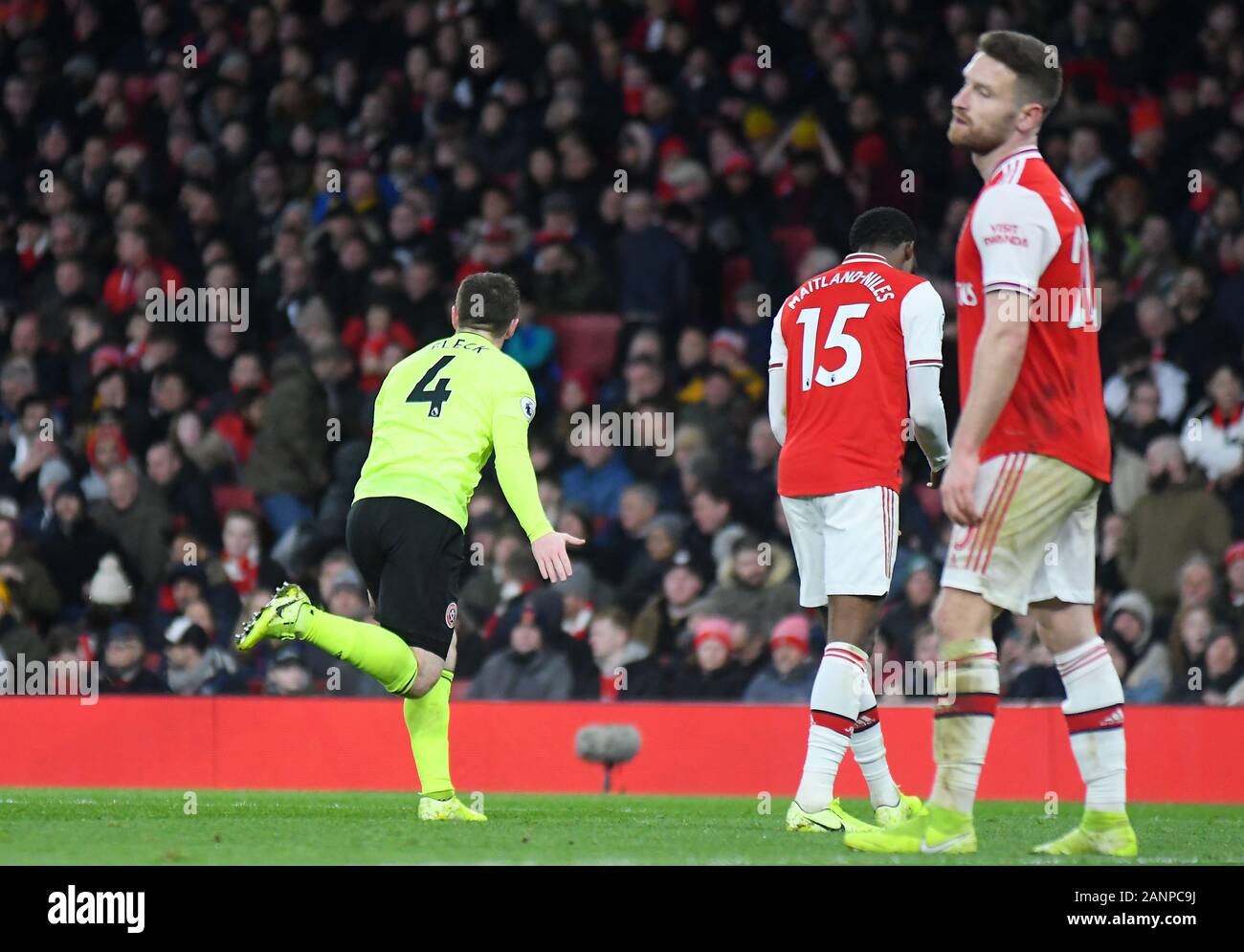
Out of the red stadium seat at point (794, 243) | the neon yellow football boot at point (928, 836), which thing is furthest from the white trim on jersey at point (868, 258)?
the red stadium seat at point (794, 243)

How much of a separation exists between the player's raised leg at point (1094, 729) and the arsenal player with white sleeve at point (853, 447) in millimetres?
1129

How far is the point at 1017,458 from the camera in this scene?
5.33 metres

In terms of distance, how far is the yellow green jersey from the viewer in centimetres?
709

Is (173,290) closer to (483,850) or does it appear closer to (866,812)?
(866,812)

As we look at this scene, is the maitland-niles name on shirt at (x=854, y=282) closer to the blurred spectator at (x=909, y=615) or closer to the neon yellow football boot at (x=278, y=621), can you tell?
the neon yellow football boot at (x=278, y=621)

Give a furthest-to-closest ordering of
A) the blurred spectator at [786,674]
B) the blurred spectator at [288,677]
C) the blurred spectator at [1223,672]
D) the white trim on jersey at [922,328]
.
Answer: the blurred spectator at [288,677] → the blurred spectator at [786,674] → the blurred spectator at [1223,672] → the white trim on jersey at [922,328]

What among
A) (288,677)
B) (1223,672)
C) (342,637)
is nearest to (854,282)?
(342,637)

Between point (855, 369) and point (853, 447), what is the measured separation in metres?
0.28

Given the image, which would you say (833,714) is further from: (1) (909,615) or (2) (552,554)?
(1) (909,615)

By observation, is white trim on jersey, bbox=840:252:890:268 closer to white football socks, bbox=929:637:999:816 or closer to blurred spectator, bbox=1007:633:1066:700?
white football socks, bbox=929:637:999:816

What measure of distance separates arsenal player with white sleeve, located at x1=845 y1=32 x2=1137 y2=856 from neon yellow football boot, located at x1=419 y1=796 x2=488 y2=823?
1.92 meters

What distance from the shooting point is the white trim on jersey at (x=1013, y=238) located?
5.19 meters

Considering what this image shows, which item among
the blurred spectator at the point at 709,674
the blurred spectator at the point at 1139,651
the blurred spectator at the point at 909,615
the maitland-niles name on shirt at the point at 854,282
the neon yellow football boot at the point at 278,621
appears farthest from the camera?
the blurred spectator at the point at 909,615
